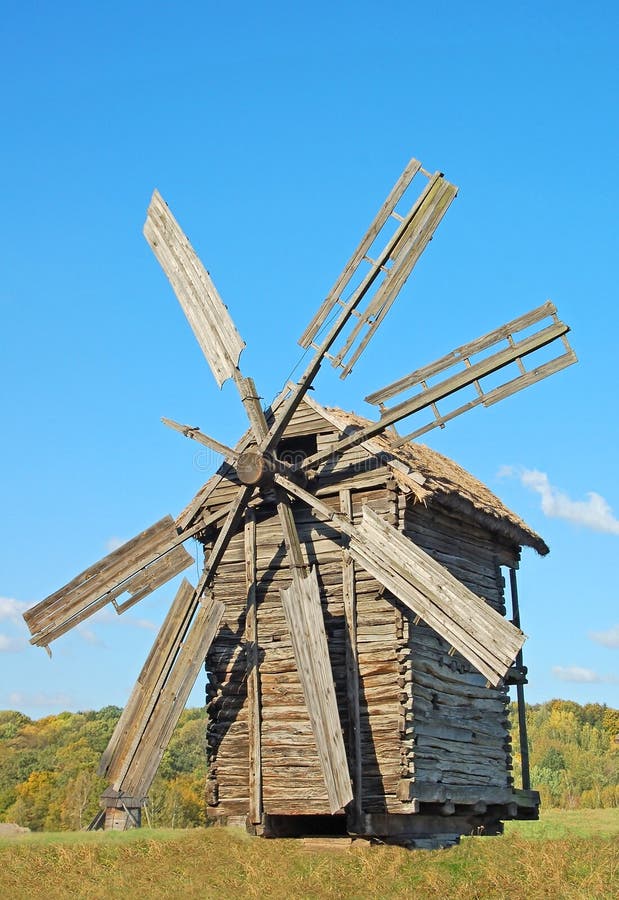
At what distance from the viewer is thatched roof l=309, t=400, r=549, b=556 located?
50.1 feet

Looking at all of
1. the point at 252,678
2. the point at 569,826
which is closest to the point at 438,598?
the point at 252,678

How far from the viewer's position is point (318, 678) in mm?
14438

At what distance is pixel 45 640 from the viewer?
16.1m

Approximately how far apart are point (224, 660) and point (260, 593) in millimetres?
1221

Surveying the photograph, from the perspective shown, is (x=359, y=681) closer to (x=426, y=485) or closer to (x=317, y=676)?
(x=317, y=676)

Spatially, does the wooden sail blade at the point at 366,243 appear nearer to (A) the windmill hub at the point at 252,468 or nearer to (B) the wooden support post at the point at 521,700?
(A) the windmill hub at the point at 252,468

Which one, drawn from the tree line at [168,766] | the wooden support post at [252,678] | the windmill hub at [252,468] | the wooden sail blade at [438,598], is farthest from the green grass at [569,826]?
the tree line at [168,766]

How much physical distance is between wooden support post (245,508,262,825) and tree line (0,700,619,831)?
40.9ft

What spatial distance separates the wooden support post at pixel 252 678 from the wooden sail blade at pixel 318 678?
1.51 m

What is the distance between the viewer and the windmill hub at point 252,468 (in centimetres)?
1571

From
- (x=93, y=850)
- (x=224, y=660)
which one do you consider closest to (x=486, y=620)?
(x=224, y=660)

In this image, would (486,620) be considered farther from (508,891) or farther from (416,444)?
(416,444)

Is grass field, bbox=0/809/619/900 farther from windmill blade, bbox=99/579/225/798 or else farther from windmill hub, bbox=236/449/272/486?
windmill hub, bbox=236/449/272/486

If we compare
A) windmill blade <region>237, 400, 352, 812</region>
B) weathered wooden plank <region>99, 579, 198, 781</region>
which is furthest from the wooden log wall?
weathered wooden plank <region>99, 579, 198, 781</region>
